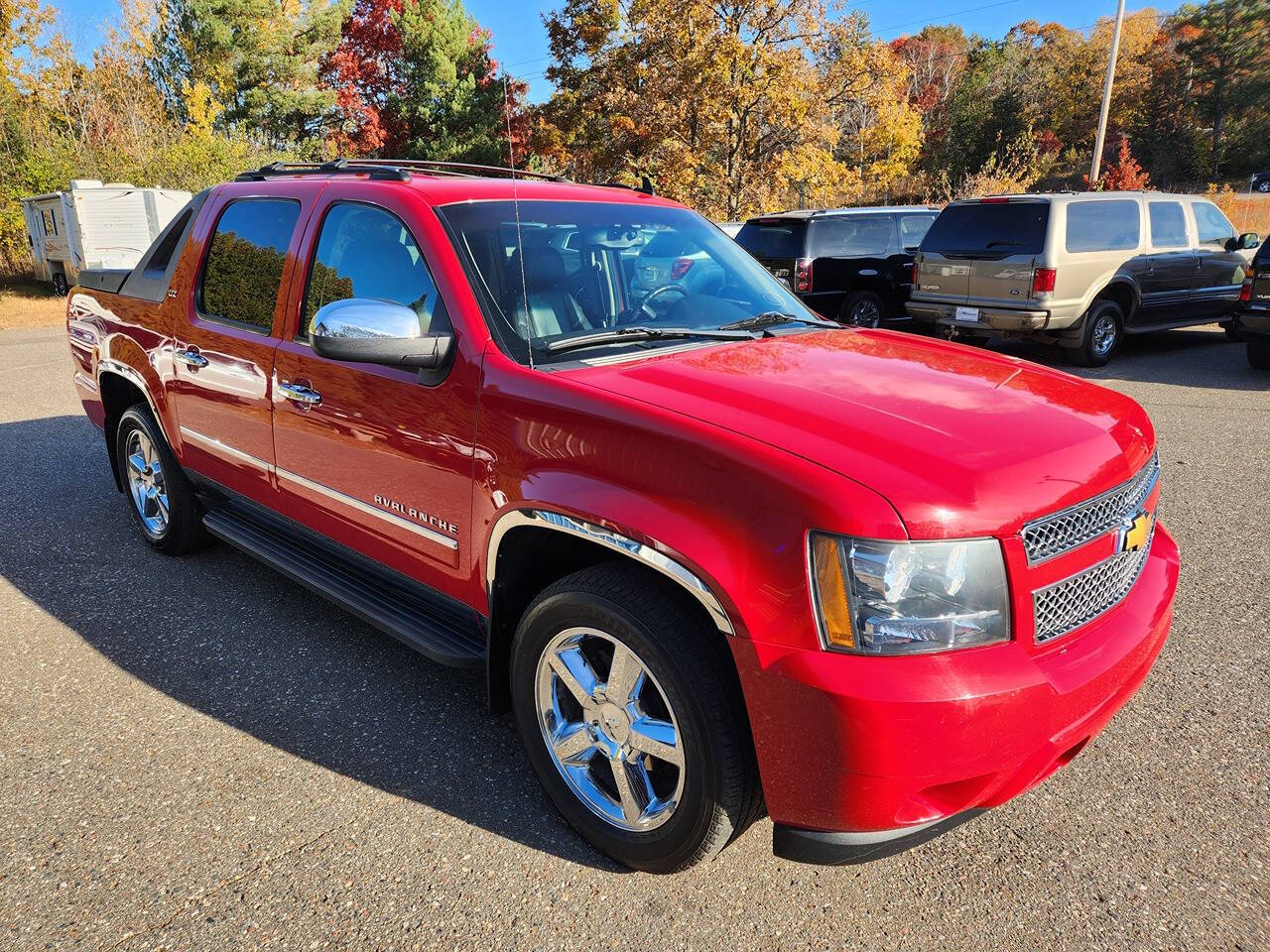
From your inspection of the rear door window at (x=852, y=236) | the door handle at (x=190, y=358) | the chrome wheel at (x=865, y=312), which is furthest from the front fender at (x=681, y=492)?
the chrome wheel at (x=865, y=312)

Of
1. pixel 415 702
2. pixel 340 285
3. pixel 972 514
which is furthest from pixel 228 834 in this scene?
pixel 972 514

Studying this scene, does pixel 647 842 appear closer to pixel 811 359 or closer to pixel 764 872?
pixel 764 872

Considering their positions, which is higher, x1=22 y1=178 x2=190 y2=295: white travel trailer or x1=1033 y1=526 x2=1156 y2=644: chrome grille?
x1=22 y1=178 x2=190 y2=295: white travel trailer

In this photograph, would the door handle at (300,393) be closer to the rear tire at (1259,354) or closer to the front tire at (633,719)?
the front tire at (633,719)

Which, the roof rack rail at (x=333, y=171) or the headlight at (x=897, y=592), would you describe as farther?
the roof rack rail at (x=333, y=171)

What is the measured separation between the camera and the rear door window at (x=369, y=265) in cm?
281

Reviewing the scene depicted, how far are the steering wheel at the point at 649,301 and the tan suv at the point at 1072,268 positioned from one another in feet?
25.1

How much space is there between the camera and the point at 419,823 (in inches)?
100

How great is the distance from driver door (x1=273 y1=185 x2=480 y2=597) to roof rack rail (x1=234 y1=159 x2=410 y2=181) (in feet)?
0.48

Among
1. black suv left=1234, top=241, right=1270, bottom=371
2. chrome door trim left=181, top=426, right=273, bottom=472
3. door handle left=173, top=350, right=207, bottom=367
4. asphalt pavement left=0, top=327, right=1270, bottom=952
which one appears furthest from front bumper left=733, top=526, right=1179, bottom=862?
black suv left=1234, top=241, right=1270, bottom=371

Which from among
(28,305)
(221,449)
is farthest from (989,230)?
(28,305)

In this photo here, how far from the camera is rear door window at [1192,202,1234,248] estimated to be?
10984 mm

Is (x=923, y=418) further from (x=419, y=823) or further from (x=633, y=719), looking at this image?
(x=419, y=823)

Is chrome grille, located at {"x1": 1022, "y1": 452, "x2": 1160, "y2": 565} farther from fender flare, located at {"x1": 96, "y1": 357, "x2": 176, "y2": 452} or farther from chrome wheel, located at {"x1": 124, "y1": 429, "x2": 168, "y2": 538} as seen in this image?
chrome wheel, located at {"x1": 124, "y1": 429, "x2": 168, "y2": 538}
